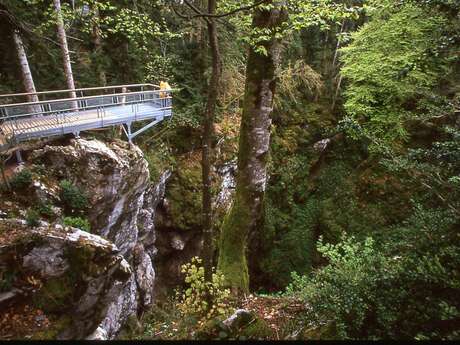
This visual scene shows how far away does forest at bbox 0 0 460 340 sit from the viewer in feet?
13.2

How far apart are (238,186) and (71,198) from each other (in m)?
4.61

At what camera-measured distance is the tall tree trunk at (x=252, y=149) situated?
465 centimetres

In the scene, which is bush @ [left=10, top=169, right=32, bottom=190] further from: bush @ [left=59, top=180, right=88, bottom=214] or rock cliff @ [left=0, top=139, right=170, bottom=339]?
bush @ [left=59, top=180, right=88, bottom=214]

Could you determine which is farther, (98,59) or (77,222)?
(98,59)

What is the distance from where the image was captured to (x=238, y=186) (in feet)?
17.4

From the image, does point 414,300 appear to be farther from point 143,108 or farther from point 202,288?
point 143,108

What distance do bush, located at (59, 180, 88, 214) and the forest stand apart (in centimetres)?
6

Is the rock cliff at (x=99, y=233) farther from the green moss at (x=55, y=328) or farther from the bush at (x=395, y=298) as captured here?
the bush at (x=395, y=298)

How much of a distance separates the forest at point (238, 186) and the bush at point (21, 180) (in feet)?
0.14

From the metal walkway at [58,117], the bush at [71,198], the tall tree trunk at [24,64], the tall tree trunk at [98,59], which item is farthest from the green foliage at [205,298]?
the tall tree trunk at [98,59]

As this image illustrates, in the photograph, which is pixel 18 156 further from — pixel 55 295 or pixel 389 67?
pixel 389 67

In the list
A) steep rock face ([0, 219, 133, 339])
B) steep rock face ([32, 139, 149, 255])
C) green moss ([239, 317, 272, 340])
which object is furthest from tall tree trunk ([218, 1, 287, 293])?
steep rock face ([32, 139, 149, 255])

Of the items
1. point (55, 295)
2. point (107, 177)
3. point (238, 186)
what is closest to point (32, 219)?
point (55, 295)

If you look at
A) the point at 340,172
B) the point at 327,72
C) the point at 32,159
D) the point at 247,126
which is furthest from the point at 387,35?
the point at 32,159
